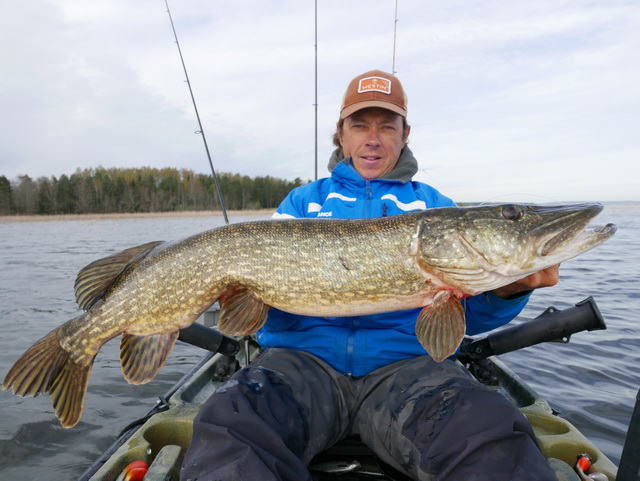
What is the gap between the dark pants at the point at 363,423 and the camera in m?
1.40

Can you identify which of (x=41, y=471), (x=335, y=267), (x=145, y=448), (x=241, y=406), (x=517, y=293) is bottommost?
(x=41, y=471)

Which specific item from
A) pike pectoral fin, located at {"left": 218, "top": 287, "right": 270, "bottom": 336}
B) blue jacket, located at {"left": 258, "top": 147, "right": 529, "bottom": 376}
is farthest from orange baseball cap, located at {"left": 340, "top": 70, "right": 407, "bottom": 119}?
pike pectoral fin, located at {"left": 218, "top": 287, "right": 270, "bottom": 336}

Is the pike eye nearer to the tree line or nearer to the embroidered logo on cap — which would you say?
the embroidered logo on cap

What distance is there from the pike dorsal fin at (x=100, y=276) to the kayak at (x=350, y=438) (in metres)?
0.65

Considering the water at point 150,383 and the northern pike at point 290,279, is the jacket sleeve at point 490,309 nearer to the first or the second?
the northern pike at point 290,279

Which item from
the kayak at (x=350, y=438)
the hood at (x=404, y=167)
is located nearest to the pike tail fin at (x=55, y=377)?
the kayak at (x=350, y=438)

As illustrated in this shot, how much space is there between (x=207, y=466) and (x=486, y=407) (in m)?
1.01

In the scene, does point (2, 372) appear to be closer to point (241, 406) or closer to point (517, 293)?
point (241, 406)

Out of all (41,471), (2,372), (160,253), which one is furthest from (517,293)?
(2,372)

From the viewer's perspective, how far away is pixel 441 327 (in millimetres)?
1844

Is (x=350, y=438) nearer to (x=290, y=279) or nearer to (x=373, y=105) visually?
(x=290, y=279)

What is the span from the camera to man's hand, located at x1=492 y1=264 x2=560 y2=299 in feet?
6.30

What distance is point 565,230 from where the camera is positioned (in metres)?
1.76

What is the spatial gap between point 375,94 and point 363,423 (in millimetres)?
1946
